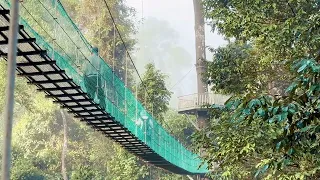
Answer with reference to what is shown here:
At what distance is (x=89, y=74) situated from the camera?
12.1 feet

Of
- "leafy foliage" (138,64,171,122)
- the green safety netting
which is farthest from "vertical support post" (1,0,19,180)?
"leafy foliage" (138,64,171,122)

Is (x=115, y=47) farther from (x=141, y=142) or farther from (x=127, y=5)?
(x=141, y=142)

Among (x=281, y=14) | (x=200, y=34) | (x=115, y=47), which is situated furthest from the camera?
(x=115, y=47)

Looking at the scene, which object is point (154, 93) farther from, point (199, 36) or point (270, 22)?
point (270, 22)

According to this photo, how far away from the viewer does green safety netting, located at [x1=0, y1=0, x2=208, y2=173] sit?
3.05 m

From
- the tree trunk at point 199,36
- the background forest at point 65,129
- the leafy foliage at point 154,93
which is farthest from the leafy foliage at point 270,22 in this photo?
the background forest at point 65,129

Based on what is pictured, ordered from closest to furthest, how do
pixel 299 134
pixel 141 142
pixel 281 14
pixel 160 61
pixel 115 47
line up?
pixel 299 134 → pixel 281 14 → pixel 141 142 → pixel 115 47 → pixel 160 61

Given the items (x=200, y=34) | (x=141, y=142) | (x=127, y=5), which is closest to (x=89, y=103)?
(x=141, y=142)

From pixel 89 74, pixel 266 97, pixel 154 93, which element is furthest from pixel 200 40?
pixel 266 97

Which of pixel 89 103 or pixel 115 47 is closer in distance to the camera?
pixel 89 103

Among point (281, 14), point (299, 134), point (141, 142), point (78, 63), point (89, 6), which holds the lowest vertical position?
point (299, 134)

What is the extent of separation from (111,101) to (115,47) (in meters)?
7.27

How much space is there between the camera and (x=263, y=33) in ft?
13.5

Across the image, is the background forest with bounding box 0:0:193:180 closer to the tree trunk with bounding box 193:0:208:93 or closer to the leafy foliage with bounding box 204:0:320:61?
the tree trunk with bounding box 193:0:208:93
